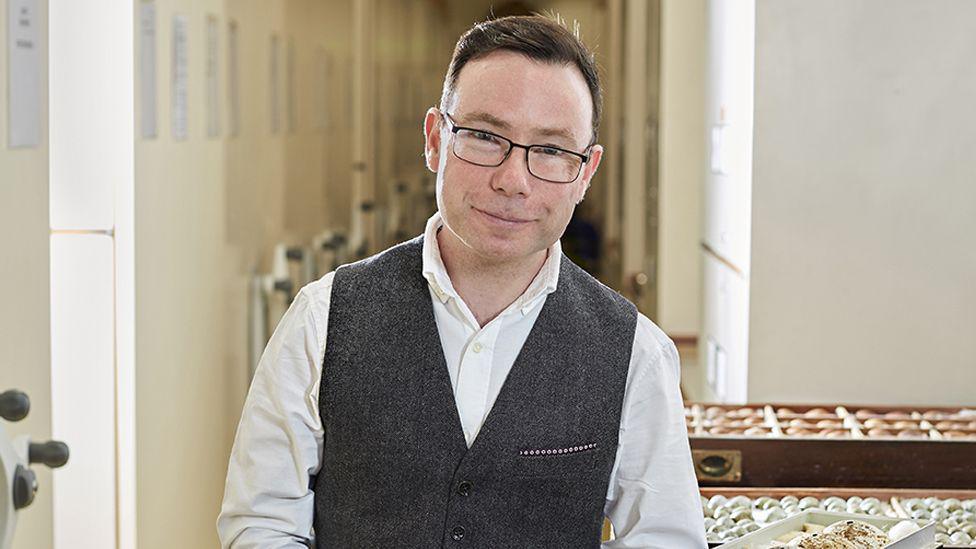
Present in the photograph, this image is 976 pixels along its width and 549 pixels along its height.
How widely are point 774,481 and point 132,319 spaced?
1434 millimetres

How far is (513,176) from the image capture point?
172 cm

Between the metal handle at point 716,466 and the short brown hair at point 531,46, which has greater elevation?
the short brown hair at point 531,46

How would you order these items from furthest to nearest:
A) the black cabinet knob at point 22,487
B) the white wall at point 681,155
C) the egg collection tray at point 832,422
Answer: the white wall at point 681,155, the egg collection tray at point 832,422, the black cabinet knob at point 22,487

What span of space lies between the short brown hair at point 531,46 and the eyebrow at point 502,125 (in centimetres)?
8

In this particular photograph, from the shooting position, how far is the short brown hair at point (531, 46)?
5.83 feet

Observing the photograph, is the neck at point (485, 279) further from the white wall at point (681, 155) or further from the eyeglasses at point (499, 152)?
the white wall at point (681, 155)

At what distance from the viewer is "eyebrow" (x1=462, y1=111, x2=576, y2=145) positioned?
Result: 174 cm

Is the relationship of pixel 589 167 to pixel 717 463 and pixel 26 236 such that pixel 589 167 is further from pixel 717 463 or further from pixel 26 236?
pixel 717 463

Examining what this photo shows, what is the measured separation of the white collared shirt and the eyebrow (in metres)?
0.22

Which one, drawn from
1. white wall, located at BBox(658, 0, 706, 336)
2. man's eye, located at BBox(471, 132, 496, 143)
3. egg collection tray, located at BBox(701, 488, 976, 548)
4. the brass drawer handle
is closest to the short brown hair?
man's eye, located at BBox(471, 132, 496, 143)

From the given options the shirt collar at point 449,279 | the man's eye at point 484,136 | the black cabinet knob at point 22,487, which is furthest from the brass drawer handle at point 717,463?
the black cabinet knob at point 22,487

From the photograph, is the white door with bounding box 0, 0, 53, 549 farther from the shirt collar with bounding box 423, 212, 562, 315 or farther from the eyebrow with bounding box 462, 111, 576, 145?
the eyebrow with bounding box 462, 111, 576, 145

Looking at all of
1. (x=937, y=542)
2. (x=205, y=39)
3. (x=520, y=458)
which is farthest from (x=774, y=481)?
(x=205, y=39)

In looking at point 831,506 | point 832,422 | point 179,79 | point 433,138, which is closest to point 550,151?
point 433,138
